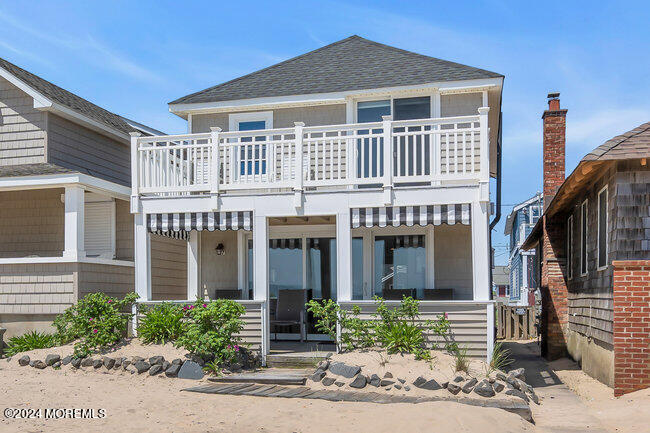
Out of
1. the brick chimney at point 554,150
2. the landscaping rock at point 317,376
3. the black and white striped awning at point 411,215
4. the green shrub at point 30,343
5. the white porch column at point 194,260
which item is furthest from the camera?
the brick chimney at point 554,150

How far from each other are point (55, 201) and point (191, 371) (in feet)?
23.8

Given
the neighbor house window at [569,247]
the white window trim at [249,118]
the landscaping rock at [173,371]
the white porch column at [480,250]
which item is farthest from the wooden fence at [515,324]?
the landscaping rock at [173,371]

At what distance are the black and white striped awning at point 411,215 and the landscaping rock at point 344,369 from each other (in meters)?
2.49

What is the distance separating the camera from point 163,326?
35.2 ft

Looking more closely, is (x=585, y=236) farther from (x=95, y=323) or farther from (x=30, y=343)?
(x=30, y=343)

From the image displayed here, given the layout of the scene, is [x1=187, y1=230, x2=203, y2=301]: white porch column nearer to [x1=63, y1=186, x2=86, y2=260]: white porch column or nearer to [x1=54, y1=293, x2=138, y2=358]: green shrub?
[x1=54, y1=293, x2=138, y2=358]: green shrub

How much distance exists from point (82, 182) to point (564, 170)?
1033 cm

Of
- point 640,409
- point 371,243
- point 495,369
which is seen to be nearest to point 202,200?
point 371,243

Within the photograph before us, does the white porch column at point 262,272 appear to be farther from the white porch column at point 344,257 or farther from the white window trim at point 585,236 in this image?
the white window trim at point 585,236

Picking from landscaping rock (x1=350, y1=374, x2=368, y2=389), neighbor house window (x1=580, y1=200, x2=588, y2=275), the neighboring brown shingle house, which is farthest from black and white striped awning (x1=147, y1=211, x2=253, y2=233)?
neighbor house window (x1=580, y1=200, x2=588, y2=275)

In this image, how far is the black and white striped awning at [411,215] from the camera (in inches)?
415

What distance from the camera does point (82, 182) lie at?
493 inches

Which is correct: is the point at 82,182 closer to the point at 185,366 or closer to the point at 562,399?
the point at 185,366

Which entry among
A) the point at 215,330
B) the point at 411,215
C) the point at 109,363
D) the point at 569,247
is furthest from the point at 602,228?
the point at 109,363
